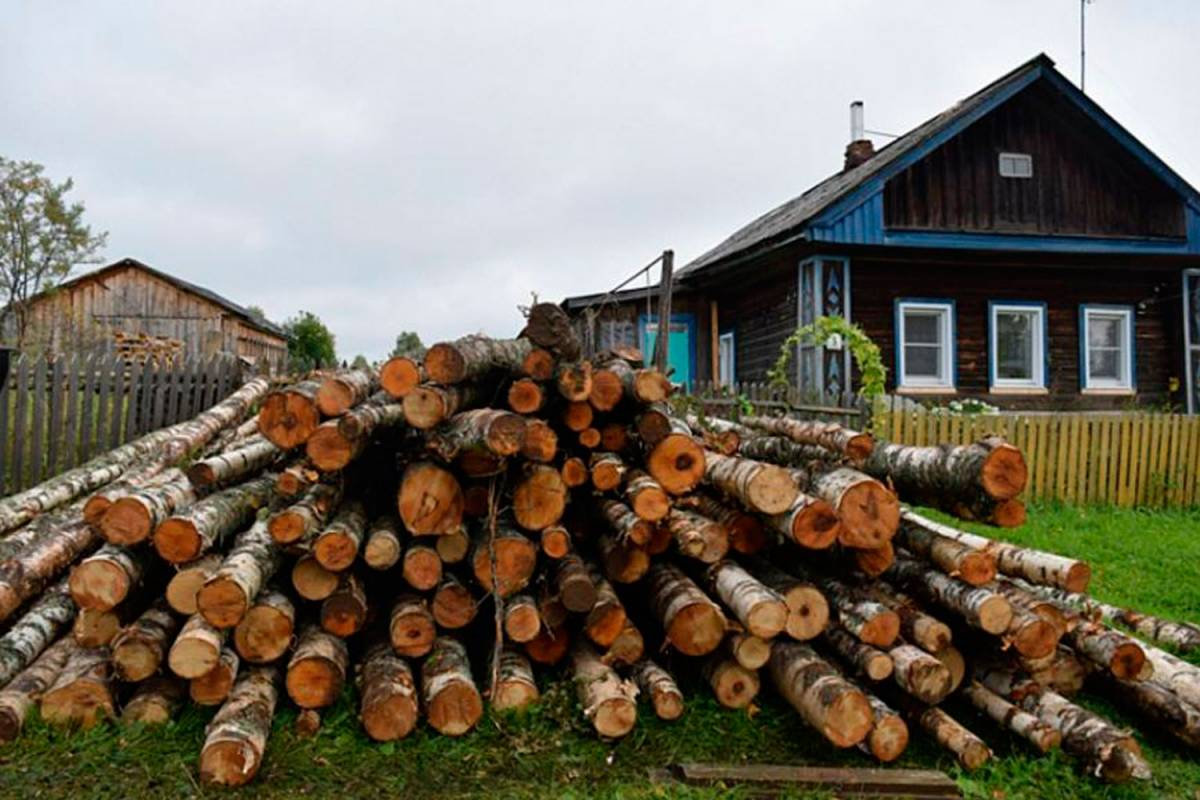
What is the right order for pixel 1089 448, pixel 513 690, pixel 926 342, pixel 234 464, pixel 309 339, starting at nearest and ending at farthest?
pixel 513 690 → pixel 234 464 → pixel 1089 448 → pixel 926 342 → pixel 309 339

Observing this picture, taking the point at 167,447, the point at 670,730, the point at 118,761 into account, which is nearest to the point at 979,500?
the point at 670,730

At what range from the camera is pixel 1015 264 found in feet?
48.5

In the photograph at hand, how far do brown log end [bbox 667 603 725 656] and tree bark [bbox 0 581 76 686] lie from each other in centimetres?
300

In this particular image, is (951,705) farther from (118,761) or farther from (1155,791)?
(118,761)

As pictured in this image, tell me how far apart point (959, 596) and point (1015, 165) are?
1299 cm

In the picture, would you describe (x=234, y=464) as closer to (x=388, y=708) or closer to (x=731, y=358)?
(x=388, y=708)

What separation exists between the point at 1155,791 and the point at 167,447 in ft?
21.5

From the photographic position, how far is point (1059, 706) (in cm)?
373

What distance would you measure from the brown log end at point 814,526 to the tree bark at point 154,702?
2856 mm

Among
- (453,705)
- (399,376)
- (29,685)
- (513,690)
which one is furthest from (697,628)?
(29,685)

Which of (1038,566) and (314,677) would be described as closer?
(314,677)

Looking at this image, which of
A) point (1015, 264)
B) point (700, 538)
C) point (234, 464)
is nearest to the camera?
point (700, 538)

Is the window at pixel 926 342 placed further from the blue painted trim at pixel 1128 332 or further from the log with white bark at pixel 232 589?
the log with white bark at pixel 232 589

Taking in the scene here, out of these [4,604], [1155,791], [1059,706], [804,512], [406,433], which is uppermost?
[406,433]
